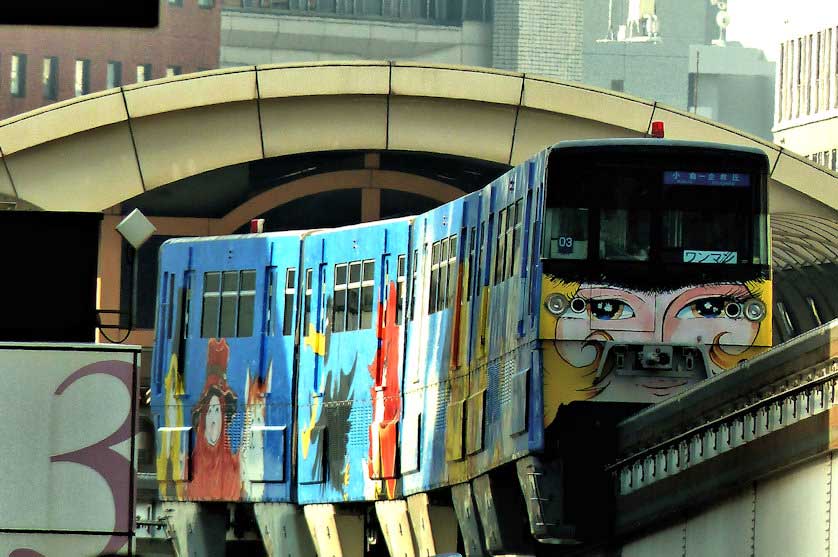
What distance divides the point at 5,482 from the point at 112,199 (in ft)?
102

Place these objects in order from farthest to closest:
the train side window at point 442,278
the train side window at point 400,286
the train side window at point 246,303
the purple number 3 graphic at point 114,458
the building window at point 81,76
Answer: the building window at point 81,76, the train side window at point 246,303, the train side window at point 400,286, the train side window at point 442,278, the purple number 3 graphic at point 114,458

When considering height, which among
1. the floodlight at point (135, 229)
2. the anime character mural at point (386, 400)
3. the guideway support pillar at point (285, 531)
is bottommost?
the guideway support pillar at point (285, 531)

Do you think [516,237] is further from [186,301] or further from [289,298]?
[186,301]

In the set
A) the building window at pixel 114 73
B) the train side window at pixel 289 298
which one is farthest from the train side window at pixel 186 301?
the building window at pixel 114 73

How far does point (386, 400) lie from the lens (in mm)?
27391

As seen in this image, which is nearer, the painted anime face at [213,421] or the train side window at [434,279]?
the train side window at [434,279]

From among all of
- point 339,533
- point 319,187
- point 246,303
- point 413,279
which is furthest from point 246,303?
point 319,187

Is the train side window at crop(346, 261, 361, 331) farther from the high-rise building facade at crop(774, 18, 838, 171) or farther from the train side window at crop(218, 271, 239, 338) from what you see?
the high-rise building facade at crop(774, 18, 838, 171)

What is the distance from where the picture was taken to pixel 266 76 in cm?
4488

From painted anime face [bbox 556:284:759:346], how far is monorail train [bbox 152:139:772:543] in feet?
0.06

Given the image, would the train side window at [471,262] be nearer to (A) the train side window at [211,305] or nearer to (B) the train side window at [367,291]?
(B) the train side window at [367,291]

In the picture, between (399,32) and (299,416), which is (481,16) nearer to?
(399,32)

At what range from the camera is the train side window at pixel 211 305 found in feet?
104

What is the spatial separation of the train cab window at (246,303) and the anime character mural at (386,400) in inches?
143
